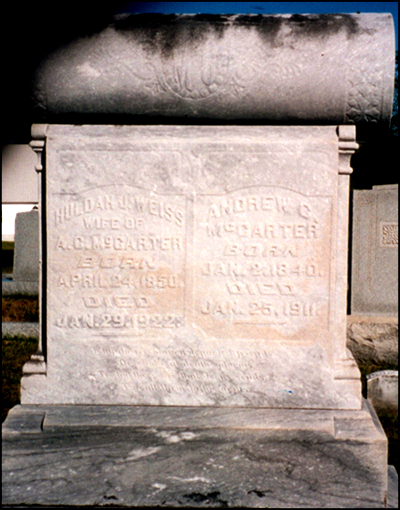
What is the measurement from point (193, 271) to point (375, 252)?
11.3ft

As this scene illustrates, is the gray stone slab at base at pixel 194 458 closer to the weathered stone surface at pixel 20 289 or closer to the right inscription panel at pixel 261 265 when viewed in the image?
the right inscription panel at pixel 261 265

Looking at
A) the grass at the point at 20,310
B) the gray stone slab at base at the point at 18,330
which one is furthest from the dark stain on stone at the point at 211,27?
the grass at the point at 20,310

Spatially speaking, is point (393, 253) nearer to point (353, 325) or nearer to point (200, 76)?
point (353, 325)

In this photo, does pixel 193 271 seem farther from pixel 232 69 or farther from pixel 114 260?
pixel 232 69

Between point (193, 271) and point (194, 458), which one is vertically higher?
point (193, 271)

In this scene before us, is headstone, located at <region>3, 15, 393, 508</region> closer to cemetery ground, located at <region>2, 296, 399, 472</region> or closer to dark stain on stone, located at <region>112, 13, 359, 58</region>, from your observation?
dark stain on stone, located at <region>112, 13, 359, 58</region>

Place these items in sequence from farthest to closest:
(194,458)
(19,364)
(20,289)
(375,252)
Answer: (20,289) < (375,252) < (19,364) < (194,458)

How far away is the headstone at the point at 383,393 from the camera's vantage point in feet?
13.0

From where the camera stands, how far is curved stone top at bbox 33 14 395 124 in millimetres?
2268

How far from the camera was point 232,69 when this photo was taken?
2.29m

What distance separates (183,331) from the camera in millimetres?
2406

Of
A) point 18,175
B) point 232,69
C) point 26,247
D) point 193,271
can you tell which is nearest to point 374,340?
point 193,271

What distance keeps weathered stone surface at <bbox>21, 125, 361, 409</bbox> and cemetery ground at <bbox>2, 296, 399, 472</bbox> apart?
651 millimetres

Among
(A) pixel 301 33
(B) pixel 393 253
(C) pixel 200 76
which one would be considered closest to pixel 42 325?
(C) pixel 200 76
